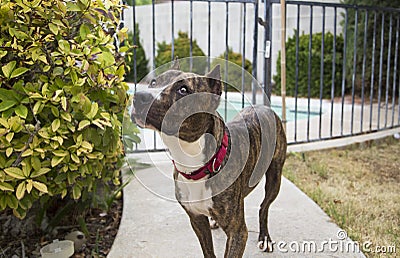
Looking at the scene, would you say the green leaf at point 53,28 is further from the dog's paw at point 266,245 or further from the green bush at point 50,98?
the dog's paw at point 266,245

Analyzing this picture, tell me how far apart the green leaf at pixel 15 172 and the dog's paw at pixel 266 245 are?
1.25 metres

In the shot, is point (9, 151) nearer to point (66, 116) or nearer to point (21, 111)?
point (21, 111)

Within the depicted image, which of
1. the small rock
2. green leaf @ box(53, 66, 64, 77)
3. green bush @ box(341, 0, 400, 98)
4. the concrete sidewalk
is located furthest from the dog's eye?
green bush @ box(341, 0, 400, 98)

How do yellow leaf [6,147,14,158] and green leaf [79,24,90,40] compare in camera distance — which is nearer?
yellow leaf [6,147,14,158]

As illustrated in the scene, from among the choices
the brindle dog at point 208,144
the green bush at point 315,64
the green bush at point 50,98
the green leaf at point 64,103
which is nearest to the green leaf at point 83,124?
the green bush at point 50,98

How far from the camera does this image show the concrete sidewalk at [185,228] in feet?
7.55

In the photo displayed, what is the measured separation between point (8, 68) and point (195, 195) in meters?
1.01

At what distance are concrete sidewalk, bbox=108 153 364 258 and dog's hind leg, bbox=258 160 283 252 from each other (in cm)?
5

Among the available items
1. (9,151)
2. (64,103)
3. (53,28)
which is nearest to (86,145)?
(64,103)

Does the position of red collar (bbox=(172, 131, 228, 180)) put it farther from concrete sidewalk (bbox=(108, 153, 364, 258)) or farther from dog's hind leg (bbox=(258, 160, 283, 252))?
dog's hind leg (bbox=(258, 160, 283, 252))

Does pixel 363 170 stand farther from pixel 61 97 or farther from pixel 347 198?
pixel 61 97

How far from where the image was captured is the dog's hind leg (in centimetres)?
230

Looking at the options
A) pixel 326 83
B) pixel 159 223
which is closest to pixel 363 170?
pixel 159 223

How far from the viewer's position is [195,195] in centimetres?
180
